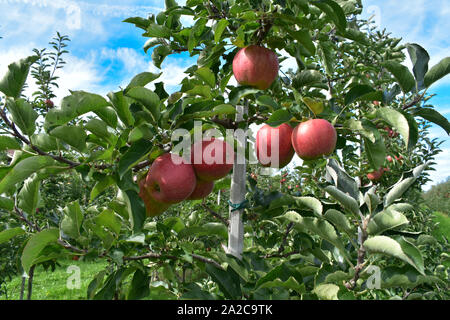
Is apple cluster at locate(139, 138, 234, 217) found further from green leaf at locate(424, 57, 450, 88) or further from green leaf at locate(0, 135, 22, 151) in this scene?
green leaf at locate(424, 57, 450, 88)

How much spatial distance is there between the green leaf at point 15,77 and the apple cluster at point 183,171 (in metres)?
0.49

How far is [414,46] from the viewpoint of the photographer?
121 cm

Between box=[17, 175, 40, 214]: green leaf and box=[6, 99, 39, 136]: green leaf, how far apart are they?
0.30m

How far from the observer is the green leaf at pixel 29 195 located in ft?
4.24

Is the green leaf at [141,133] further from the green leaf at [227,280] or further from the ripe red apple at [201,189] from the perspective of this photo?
the green leaf at [227,280]

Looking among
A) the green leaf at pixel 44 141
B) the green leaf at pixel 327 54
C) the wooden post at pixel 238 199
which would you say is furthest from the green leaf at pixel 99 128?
the green leaf at pixel 327 54

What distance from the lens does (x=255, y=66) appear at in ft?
4.47

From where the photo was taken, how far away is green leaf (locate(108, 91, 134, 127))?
1078 mm

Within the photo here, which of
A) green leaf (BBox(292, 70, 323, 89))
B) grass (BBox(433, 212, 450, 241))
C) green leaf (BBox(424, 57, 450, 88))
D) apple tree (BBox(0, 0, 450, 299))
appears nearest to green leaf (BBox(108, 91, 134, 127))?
apple tree (BBox(0, 0, 450, 299))

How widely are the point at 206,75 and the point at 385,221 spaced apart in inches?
32.6

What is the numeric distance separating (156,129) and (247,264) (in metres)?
0.65

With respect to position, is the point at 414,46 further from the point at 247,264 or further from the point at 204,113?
the point at 247,264

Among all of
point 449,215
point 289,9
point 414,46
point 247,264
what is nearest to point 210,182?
point 247,264
